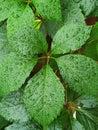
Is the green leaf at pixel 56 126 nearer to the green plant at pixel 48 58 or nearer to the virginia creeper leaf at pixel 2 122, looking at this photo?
the green plant at pixel 48 58

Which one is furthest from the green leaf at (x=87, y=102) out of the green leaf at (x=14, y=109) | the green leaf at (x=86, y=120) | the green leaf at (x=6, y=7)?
the green leaf at (x=6, y=7)

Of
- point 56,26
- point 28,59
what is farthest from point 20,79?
point 56,26

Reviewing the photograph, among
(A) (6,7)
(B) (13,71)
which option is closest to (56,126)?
(B) (13,71)

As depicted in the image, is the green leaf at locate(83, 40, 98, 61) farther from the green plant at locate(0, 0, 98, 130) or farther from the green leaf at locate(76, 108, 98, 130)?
the green leaf at locate(76, 108, 98, 130)

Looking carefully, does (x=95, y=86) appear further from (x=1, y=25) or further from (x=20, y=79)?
(x=1, y=25)

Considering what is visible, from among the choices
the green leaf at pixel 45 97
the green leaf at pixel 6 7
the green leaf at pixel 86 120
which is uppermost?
the green leaf at pixel 6 7
